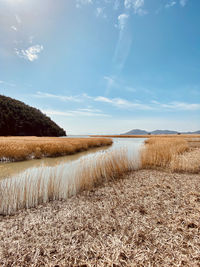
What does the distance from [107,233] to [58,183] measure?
8.15 ft

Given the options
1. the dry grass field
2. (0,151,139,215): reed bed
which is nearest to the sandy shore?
the dry grass field

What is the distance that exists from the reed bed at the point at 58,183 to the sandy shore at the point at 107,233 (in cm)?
35

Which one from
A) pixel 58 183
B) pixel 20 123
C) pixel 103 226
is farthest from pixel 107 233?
pixel 20 123

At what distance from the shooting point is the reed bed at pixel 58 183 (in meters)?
3.09

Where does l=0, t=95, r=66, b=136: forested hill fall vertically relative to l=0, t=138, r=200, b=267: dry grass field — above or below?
above

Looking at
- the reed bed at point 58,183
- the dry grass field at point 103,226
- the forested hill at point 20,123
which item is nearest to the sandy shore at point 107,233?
the dry grass field at point 103,226

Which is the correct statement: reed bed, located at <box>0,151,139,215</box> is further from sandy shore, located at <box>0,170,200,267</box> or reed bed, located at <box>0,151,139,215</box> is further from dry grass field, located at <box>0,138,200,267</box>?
sandy shore, located at <box>0,170,200,267</box>

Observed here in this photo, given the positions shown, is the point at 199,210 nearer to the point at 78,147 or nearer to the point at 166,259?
the point at 166,259

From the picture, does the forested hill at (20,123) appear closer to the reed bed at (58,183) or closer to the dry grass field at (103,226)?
the reed bed at (58,183)

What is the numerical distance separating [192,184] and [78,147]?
12.4 meters

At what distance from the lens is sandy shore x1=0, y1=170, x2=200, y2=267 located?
1.62 metres

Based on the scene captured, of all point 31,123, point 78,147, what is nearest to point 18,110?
point 31,123

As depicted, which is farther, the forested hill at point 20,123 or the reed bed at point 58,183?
the forested hill at point 20,123

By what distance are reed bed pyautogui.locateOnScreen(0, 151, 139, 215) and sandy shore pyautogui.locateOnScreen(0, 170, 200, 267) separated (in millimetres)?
355
